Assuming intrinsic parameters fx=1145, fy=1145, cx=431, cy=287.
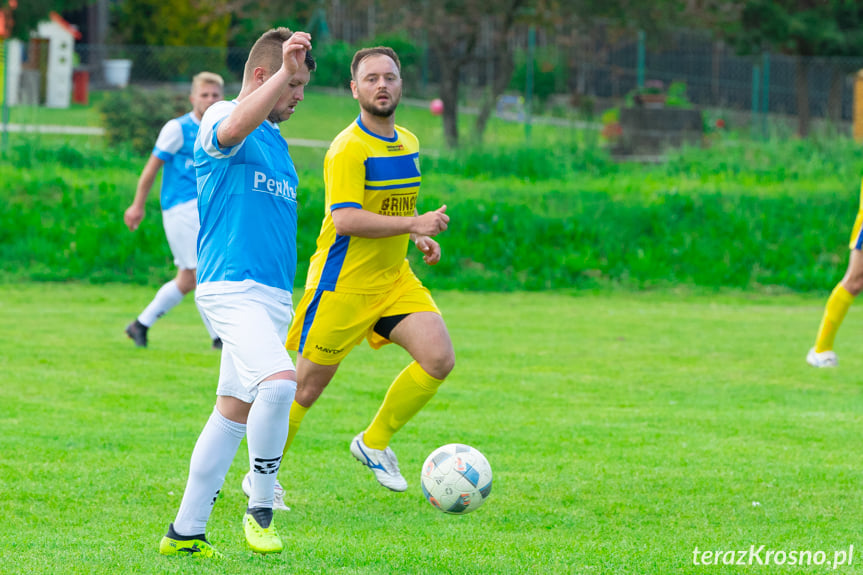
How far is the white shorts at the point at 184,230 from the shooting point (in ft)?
34.5

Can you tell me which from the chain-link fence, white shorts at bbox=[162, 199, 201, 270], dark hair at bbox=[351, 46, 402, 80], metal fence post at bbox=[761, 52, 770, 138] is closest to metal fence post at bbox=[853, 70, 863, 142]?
the chain-link fence

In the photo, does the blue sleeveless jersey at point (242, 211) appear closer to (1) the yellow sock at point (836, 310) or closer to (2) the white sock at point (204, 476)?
(2) the white sock at point (204, 476)

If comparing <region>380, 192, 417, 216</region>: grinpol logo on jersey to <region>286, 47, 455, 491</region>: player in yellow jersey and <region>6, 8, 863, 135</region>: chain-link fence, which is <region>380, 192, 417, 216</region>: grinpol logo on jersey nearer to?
<region>286, 47, 455, 491</region>: player in yellow jersey

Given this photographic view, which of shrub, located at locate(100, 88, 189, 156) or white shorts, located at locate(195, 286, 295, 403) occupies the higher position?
shrub, located at locate(100, 88, 189, 156)

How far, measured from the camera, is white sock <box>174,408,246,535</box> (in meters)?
4.67

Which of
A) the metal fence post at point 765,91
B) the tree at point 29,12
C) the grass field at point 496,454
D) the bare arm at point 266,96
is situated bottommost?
the grass field at point 496,454

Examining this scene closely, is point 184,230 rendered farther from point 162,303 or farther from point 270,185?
point 270,185

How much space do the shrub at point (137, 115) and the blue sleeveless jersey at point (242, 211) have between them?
16230 mm

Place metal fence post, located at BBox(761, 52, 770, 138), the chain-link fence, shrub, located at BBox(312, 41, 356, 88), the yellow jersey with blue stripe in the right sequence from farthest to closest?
shrub, located at BBox(312, 41, 356, 88) < the chain-link fence < metal fence post, located at BBox(761, 52, 770, 138) < the yellow jersey with blue stripe

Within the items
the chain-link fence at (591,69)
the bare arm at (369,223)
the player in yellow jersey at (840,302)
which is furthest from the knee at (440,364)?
the chain-link fence at (591,69)

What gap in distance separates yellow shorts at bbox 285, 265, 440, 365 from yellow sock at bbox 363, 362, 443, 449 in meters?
0.32

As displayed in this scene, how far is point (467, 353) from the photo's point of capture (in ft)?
36.3

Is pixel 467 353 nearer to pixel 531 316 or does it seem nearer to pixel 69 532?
pixel 531 316

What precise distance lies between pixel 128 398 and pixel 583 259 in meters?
9.87
